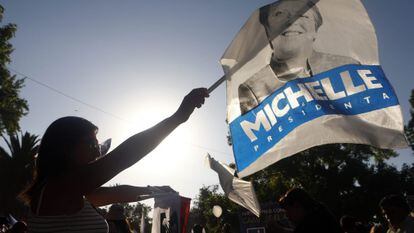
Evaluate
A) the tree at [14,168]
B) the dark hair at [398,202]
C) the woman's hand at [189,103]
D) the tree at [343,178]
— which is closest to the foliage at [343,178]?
the tree at [343,178]

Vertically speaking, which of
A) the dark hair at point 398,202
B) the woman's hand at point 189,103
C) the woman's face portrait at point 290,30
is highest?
the woman's face portrait at point 290,30

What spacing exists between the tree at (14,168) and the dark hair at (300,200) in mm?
23918

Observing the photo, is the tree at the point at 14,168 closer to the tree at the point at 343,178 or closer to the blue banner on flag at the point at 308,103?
the tree at the point at 343,178

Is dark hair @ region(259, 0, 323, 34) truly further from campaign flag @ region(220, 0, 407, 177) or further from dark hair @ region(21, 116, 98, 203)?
dark hair @ region(21, 116, 98, 203)

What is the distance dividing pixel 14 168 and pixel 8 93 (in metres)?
9.93

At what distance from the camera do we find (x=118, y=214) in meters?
5.35

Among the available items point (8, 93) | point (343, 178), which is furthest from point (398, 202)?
point (343, 178)

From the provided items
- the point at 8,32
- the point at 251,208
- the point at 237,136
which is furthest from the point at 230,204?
the point at 237,136

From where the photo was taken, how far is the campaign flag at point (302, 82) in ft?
11.8

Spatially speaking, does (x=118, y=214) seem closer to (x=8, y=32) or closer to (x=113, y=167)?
(x=113, y=167)

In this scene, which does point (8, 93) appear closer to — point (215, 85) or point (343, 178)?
point (215, 85)

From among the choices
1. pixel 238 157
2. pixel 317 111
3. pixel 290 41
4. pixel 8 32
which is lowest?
pixel 238 157

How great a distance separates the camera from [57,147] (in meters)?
1.56

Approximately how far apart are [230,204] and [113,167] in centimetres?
4281
